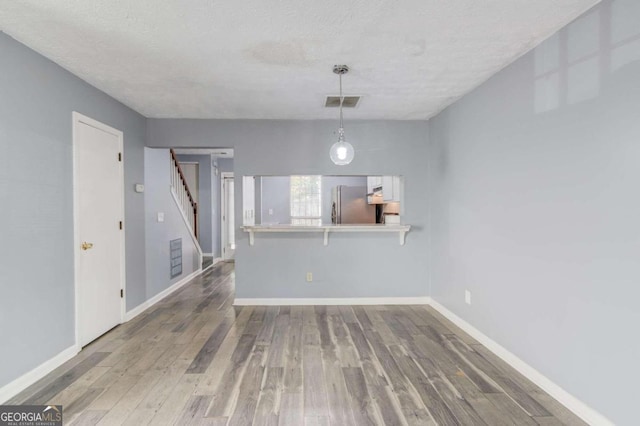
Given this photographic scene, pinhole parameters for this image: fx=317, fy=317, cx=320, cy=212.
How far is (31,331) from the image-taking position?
2.38 m

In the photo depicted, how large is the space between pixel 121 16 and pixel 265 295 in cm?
335

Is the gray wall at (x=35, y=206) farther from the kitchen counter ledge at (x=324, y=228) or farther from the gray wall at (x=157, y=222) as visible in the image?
the kitchen counter ledge at (x=324, y=228)

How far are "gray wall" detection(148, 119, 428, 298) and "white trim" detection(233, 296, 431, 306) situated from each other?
7 cm

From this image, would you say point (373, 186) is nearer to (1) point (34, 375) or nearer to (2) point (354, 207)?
(2) point (354, 207)

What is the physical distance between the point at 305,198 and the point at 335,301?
3805 mm

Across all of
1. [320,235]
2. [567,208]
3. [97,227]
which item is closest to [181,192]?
[97,227]

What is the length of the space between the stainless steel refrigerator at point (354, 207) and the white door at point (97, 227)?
354 cm

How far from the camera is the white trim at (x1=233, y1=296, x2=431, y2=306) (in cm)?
431

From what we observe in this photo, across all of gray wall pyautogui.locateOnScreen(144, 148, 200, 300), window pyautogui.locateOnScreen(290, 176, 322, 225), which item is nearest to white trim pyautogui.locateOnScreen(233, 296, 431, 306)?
gray wall pyautogui.locateOnScreen(144, 148, 200, 300)

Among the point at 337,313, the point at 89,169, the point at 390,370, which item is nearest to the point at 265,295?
the point at 337,313

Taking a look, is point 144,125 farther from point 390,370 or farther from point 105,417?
point 390,370

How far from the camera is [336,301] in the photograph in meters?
4.34

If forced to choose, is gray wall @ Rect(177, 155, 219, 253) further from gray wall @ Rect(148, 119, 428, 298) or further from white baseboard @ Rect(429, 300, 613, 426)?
white baseboard @ Rect(429, 300, 613, 426)

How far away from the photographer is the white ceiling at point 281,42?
1.93m
